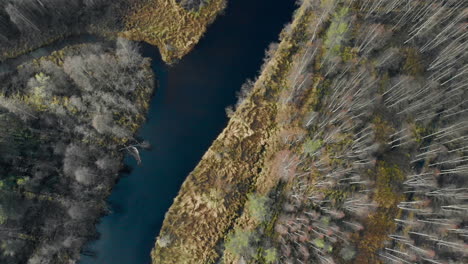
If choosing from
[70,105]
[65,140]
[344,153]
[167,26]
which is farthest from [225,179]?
[167,26]

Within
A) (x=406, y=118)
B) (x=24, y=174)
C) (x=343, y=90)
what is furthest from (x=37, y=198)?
(x=406, y=118)

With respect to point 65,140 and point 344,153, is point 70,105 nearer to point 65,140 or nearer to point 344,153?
point 65,140

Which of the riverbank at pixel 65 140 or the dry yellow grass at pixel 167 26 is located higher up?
the dry yellow grass at pixel 167 26

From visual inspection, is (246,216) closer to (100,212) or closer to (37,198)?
(100,212)

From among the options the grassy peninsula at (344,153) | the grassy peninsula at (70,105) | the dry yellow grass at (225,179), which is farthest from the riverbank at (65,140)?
the grassy peninsula at (344,153)

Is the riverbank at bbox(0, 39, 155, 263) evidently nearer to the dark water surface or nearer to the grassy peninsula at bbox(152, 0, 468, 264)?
the dark water surface

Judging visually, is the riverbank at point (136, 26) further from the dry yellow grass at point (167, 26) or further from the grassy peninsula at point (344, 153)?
the grassy peninsula at point (344, 153)
